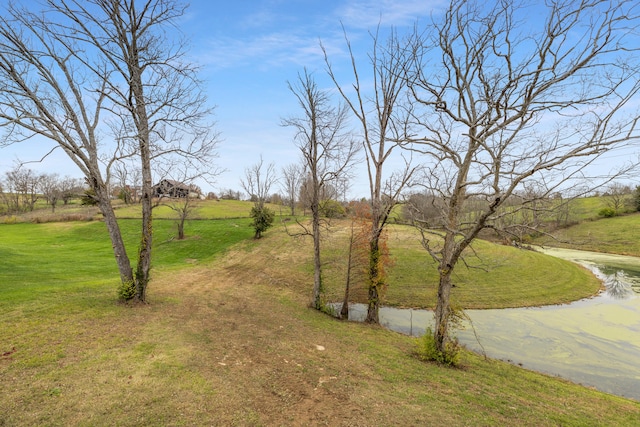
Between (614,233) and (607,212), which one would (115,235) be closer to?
(614,233)

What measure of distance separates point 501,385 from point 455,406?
2810 mm

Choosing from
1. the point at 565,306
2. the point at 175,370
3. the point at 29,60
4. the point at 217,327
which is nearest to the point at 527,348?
the point at 565,306

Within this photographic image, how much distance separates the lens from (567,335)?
1416cm

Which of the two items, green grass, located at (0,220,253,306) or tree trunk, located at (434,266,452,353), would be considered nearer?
tree trunk, located at (434,266,452,353)

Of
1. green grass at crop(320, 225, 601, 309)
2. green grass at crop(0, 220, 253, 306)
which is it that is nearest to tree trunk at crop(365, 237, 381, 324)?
green grass at crop(320, 225, 601, 309)

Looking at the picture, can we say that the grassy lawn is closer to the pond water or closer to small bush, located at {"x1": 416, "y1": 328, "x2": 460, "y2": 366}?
small bush, located at {"x1": 416, "y1": 328, "x2": 460, "y2": 366}

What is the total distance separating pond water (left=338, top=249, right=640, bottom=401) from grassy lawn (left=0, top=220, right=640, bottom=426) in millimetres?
2215

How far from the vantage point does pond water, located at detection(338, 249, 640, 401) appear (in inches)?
427

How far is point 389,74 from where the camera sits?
39.0 feet

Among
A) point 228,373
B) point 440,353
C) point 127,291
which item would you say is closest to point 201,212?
point 127,291

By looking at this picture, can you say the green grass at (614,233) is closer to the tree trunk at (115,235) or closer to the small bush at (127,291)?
the small bush at (127,291)

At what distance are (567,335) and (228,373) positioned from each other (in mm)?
16196

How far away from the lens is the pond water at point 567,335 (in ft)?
35.6

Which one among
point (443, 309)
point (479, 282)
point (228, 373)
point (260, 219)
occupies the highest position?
point (260, 219)
